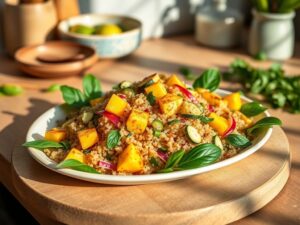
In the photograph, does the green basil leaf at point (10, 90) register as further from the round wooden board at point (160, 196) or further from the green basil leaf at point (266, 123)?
the green basil leaf at point (266, 123)

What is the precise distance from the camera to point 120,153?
914 mm

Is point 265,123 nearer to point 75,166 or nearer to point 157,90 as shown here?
point 157,90

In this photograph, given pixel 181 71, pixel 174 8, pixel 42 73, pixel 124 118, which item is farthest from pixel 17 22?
pixel 124 118

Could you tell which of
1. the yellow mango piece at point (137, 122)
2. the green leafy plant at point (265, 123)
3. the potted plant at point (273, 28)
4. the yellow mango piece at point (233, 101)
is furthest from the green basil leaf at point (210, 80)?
the potted plant at point (273, 28)

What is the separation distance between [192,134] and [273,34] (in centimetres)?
84

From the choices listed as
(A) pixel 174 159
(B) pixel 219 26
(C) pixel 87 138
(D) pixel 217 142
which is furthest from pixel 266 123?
(B) pixel 219 26

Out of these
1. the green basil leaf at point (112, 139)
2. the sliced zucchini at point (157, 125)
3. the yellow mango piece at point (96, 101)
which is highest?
the sliced zucchini at point (157, 125)

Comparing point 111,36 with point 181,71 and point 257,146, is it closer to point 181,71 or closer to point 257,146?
point 181,71

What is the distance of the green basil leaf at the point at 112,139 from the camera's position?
3.01ft

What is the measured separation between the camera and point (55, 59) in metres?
1.50

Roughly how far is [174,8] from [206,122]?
3.49 ft

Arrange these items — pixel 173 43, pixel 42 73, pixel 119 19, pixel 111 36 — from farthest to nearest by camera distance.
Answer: pixel 173 43 < pixel 119 19 < pixel 111 36 < pixel 42 73

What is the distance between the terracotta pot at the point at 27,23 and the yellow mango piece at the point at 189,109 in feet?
2.51

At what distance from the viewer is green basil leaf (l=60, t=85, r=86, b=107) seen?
3.79 ft
